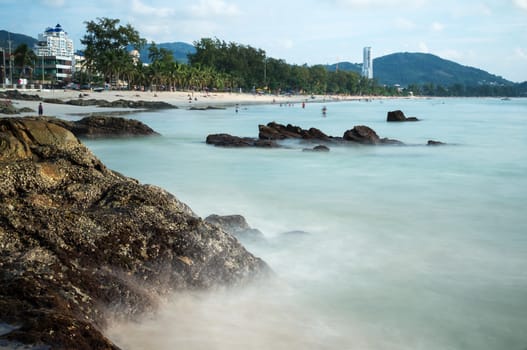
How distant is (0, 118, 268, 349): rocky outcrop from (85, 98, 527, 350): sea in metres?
0.25

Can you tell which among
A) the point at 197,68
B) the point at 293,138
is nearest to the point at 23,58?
the point at 197,68

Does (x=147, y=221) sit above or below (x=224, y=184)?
above

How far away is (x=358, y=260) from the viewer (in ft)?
22.7

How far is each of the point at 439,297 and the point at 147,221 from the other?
343 cm

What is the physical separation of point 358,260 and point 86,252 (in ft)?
13.3

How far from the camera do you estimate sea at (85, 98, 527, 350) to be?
438 cm

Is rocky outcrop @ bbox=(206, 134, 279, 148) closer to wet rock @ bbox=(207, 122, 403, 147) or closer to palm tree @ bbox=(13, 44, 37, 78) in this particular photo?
wet rock @ bbox=(207, 122, 403, 147)

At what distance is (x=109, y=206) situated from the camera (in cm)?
470

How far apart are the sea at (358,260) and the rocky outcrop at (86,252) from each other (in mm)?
245

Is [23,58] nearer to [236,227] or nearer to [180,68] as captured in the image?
[180,68]

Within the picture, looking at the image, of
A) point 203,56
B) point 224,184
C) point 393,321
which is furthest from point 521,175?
point 203,56

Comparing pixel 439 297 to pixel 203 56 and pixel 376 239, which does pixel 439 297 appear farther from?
pixel 203 56

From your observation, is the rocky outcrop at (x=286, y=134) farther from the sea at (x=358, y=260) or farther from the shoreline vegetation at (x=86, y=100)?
the shoreline vegetation at (x=86, y=100)

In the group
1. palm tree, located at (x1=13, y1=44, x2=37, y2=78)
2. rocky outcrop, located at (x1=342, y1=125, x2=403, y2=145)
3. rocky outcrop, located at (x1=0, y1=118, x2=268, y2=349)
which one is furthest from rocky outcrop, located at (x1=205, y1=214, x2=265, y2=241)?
palm tree, located at (x1=13, y1=44, x2=37, y2=78)
